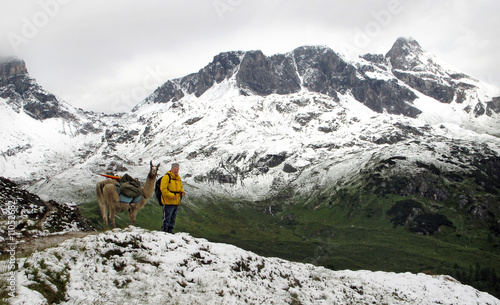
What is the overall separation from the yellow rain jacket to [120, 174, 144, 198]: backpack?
7.43 ft

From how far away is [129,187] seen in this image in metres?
24.1

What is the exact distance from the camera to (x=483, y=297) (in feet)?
82.2

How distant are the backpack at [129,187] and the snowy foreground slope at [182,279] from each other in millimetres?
3707

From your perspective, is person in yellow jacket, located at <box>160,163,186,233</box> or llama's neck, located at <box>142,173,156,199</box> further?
llama's neck, located at <box>142,173,156,199</box>

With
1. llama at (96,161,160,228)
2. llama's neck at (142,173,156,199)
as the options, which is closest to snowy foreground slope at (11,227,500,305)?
llama at (96,161,160,228)

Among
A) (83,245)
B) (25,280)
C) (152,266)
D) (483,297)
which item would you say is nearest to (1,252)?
(83,245)

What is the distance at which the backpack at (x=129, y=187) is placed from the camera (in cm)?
Answer: 2386

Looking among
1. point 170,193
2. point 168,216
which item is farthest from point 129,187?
point 168,216

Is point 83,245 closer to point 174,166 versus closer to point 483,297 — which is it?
point 174,166

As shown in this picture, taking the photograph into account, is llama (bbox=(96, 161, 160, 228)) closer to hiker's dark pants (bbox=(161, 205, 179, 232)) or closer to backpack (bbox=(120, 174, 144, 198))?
backpack (bbox=(120, 174, 144, 198))

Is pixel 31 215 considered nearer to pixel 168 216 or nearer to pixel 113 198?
pixel 113 198

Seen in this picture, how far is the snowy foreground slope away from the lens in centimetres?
1379

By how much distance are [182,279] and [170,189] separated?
7.92m

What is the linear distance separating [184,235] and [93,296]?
341 inches
